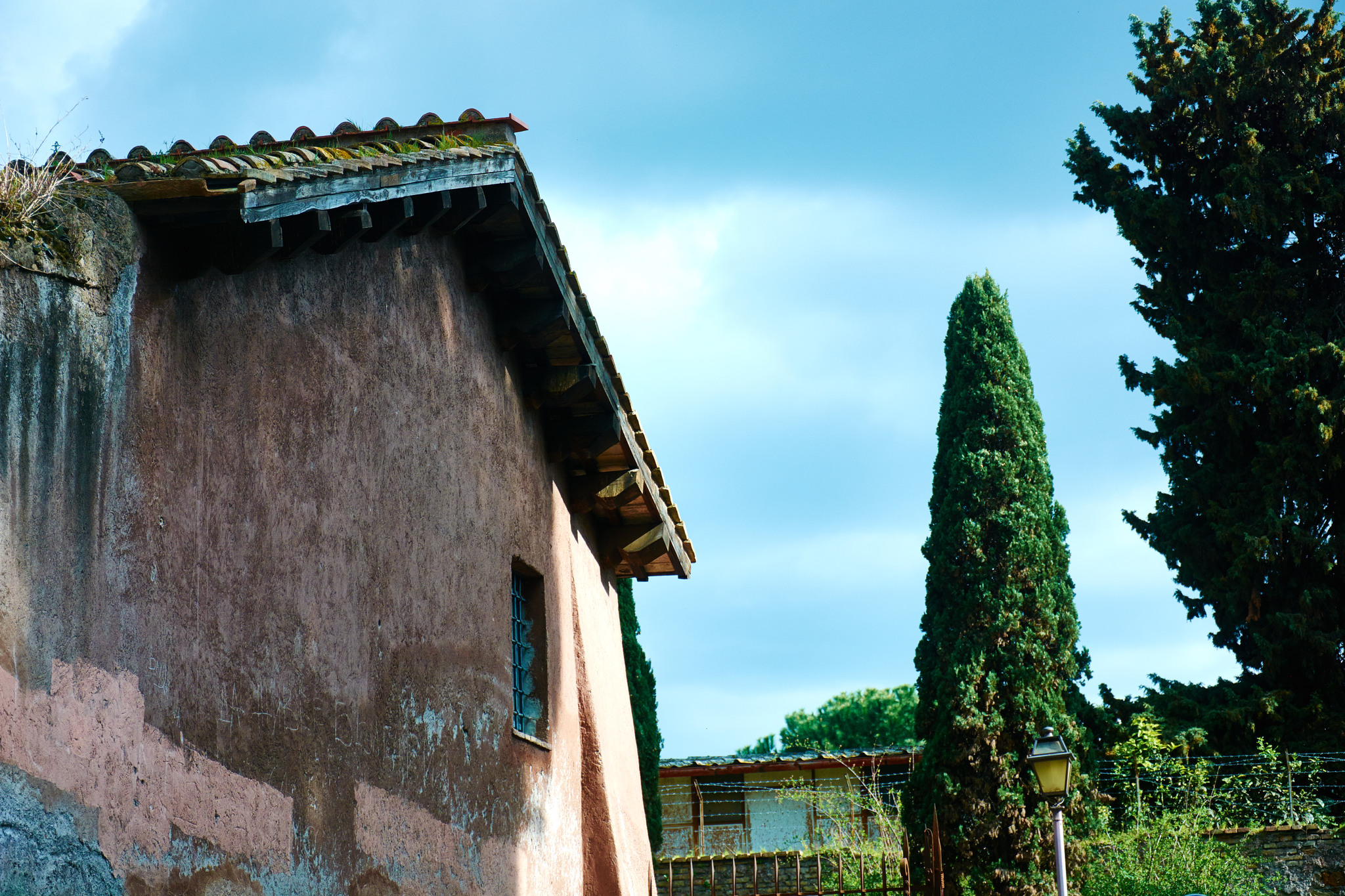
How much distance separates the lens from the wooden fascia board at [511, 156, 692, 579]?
8586 mm

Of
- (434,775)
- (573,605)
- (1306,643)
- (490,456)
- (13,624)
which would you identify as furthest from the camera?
(1306,643)

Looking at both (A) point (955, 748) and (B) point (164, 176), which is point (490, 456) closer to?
(B) point (164, 176)

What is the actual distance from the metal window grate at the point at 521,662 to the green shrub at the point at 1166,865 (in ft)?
27.8

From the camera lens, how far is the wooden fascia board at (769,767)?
879 inches

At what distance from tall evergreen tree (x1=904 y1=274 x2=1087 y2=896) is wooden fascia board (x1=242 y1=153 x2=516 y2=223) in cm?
1002

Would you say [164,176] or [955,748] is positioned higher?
[164,176]

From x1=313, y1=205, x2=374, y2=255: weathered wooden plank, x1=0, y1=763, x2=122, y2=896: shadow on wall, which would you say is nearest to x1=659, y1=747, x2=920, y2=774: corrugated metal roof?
x1=313, y1=205, x2=374, y2=255: weathered wooden plank

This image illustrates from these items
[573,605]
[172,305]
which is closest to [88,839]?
[172,305]

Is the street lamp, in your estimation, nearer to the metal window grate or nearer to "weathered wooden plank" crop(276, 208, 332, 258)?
the metal window grate

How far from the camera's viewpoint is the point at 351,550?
6.62 metres

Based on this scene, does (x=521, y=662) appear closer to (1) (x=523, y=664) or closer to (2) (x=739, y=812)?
(1) (x=523, y=664)

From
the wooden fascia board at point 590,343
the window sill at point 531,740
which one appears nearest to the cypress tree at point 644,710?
the wooden fascia board at point 590,343

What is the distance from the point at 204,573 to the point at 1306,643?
17307 millimetres

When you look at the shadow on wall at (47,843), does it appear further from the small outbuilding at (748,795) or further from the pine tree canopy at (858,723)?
the pine tree canopy at (858,723)
